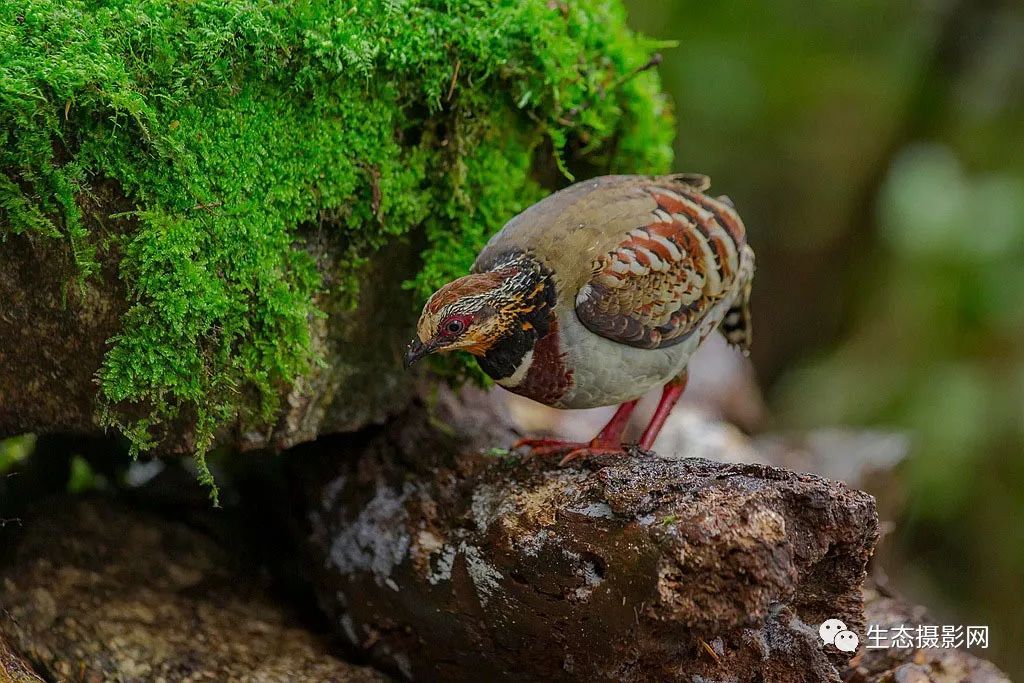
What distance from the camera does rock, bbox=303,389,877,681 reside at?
2154 mm

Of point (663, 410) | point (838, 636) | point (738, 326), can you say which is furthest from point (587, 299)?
point (838, 636)

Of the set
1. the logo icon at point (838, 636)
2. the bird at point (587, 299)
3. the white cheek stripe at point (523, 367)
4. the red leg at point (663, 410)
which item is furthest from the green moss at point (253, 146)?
the logo icon at point (838, 636)

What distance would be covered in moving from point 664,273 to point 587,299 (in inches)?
12.2

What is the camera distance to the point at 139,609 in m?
3.17

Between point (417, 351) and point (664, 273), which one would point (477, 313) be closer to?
point (417, 351)

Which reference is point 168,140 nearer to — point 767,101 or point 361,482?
point 361,482

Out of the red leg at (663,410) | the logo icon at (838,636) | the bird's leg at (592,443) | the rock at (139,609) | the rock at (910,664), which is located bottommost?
the rock at (910,664)

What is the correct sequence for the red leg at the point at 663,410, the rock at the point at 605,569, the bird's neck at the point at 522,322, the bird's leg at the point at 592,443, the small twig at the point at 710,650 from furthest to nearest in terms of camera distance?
the red leg at the point at 663,410 < the bird's leg at the point at 592,443 < the bird's neck at the point at 522,322 < the small twig at the point at 710,650 < the rock at the point at 605,569

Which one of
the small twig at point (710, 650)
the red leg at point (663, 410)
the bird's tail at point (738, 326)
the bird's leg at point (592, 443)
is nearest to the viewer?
the small twig at point (710, 650)

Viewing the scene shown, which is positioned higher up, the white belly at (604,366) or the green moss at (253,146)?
the green moss at (253,146)

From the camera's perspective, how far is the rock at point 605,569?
215 centimetres

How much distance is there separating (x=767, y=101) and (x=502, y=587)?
7350mm

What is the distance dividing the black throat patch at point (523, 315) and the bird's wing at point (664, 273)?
119mm

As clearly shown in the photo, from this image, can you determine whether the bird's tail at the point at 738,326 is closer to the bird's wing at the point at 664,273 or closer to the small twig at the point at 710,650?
the bird's wing at the point at 664,273
